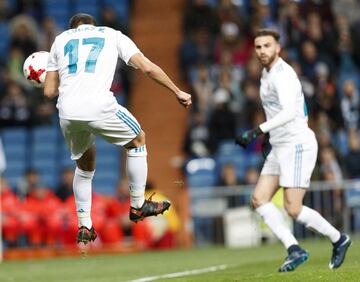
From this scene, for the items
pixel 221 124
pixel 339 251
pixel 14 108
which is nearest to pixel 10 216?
pixel 14 108

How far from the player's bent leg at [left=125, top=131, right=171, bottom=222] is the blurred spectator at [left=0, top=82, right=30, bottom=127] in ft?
42.2

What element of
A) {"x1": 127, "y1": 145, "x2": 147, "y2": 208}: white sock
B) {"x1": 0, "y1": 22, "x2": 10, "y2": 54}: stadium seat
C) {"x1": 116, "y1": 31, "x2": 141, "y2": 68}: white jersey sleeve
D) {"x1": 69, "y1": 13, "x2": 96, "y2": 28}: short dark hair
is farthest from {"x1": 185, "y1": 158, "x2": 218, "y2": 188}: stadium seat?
{"x1": 116, "y1": 31, "x2": 141, "y2": 68}: white jersey sleeve

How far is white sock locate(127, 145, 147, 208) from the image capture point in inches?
492

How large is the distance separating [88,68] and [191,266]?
5.19 metres

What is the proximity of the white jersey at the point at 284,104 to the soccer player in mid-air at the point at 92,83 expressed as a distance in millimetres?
1947

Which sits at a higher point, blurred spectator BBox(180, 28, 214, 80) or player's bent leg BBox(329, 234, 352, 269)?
blurred spectator BBox(180, 28, 214, 80)

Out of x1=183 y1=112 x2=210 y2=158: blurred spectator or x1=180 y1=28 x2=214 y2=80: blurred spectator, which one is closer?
x1=183 y1=112 x2=210 y2=158: blurred spectator

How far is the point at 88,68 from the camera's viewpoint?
1198 centimetres

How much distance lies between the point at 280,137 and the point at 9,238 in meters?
9.06

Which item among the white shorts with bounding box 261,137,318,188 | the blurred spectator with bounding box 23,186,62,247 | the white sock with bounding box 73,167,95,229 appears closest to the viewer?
the white sock with bounding box 73,167,95,229

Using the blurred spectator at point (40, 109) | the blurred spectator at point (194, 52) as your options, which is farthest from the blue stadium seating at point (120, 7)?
the blurred spectator at point (40, 109)

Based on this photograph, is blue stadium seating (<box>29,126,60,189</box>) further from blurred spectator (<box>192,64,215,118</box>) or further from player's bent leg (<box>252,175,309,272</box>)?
player's bent leg (<box>252,175,309,272</box>)

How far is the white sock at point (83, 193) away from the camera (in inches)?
505

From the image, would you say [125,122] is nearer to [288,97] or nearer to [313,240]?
[288,97]
